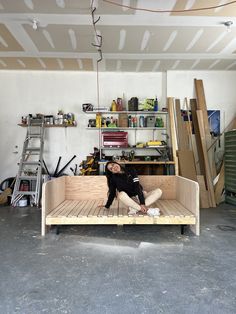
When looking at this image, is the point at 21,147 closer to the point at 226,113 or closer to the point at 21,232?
the point at 21,232

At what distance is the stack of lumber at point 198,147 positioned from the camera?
17.4ft

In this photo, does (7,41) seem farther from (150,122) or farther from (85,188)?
(150,122)

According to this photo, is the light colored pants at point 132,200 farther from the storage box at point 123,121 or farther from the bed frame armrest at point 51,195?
the storage box at point 123,121

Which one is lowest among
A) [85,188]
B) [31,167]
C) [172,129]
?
[85,188]

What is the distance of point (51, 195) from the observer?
3.48 metres

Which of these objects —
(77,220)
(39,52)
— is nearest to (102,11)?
(39,52)

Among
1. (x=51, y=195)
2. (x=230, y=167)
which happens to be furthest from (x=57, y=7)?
(x=230, y=167)

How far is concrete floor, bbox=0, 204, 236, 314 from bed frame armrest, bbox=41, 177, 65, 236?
35 cm

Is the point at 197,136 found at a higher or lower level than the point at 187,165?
higher

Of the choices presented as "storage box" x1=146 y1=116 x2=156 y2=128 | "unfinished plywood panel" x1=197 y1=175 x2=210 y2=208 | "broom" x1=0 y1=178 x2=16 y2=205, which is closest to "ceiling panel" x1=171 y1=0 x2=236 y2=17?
"storage box" x1=146 y1=116 x2=156 y2=128

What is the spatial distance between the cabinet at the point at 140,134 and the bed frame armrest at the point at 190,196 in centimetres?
174

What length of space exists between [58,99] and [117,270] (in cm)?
468

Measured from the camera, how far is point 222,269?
241 cm

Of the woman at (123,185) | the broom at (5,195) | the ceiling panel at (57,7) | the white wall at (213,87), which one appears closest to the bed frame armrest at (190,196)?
the woman at (123,185)
